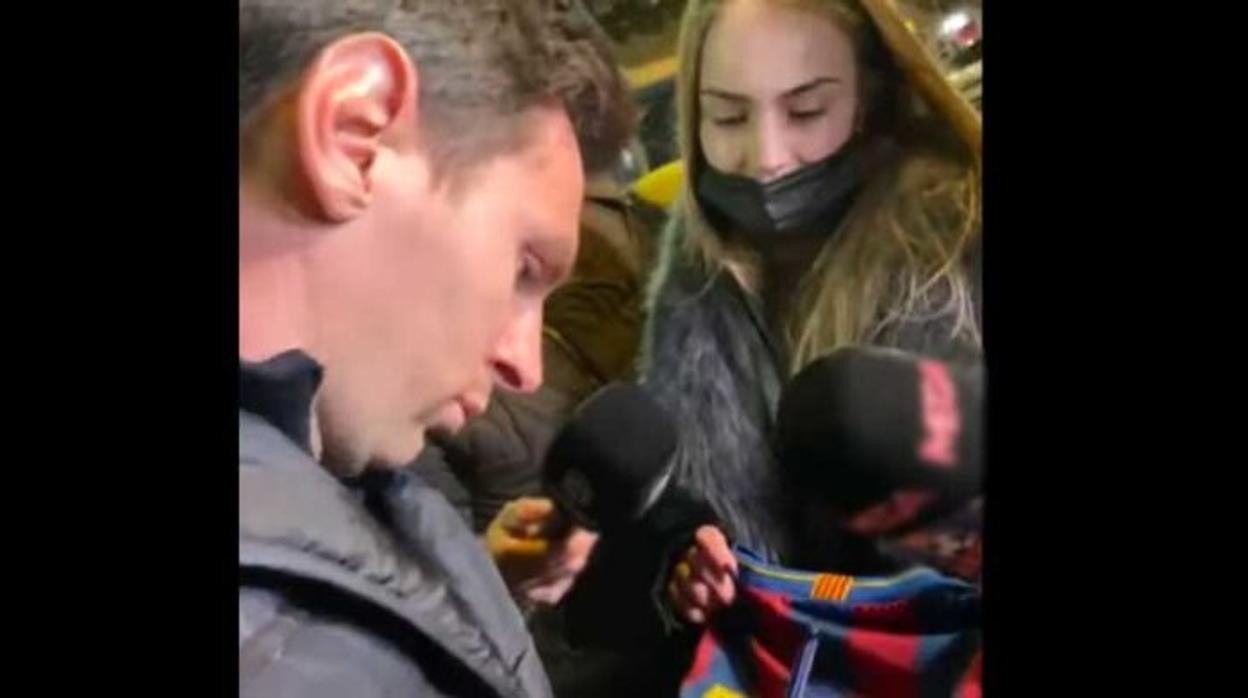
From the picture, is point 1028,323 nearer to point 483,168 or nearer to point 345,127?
point 483,168

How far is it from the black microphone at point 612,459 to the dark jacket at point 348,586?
0.08m

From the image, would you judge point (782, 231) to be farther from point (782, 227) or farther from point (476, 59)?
point (476, 59)

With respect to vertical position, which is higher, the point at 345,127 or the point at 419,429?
the point at 345,127

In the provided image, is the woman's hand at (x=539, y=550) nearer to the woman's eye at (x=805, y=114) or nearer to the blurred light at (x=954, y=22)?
the woman's eye at (x=805, y=114)

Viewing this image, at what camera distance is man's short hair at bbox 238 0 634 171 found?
1.35 meters

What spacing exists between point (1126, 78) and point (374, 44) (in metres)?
0.53

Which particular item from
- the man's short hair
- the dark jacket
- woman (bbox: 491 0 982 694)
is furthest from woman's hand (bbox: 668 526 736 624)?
the man's short hair

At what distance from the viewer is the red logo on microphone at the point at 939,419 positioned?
3.98ft

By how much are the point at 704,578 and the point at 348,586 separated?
25cm

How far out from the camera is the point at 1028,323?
123 centimetres

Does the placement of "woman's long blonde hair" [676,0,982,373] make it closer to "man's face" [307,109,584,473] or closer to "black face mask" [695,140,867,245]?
"black face mask" [695,140,867,245]

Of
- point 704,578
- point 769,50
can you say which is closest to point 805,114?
point 769,50

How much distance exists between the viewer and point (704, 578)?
1314 mm
